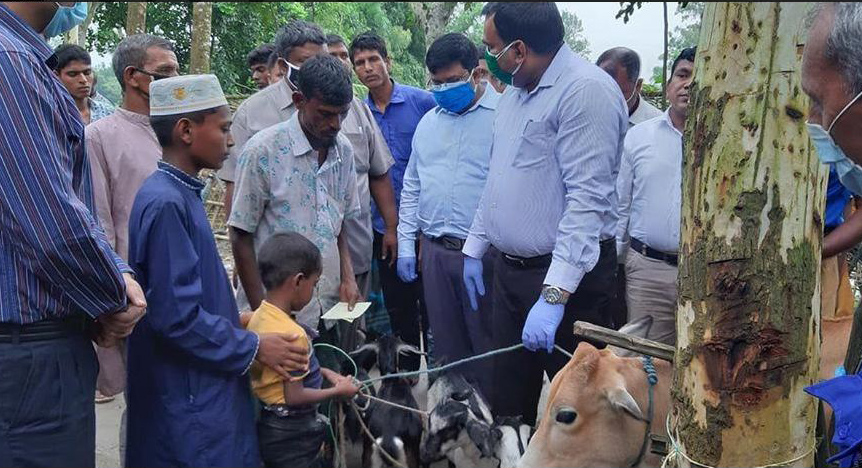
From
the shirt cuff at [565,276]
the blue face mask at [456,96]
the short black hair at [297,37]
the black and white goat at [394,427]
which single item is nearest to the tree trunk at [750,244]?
the shirt cuff at [565,276]

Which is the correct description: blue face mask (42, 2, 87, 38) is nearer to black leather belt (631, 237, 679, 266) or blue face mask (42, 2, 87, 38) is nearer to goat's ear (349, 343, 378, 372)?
goat's ear (349, 343, 378, 372)

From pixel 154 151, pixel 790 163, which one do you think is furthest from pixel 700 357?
pixel 154 151

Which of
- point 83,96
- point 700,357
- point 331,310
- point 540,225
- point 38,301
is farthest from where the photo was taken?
point 83,96

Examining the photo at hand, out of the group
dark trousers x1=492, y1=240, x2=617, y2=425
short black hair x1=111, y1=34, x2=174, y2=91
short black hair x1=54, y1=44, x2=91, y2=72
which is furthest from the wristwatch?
short black hair x1=54, y1=44, x2=91, y2=72

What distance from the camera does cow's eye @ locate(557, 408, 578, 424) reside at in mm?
3229

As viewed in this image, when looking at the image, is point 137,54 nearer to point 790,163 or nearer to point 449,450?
point 449,450

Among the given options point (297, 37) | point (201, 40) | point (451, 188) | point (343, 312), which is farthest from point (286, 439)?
point (201, 40)

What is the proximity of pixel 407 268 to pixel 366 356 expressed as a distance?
0.84 meters

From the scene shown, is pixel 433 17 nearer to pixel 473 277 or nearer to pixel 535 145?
pixel 473 277

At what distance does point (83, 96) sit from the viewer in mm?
5934

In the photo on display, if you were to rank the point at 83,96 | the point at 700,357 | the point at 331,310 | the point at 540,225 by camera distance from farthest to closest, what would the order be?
the point at 83,96 < the point at 331,310 < the point at 540,225 < the point at 700,357

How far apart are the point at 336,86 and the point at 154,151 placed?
113 centimetres

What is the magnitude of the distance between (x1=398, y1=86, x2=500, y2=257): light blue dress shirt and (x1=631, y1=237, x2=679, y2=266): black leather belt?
0.95 metres

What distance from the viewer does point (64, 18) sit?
9.40ft
